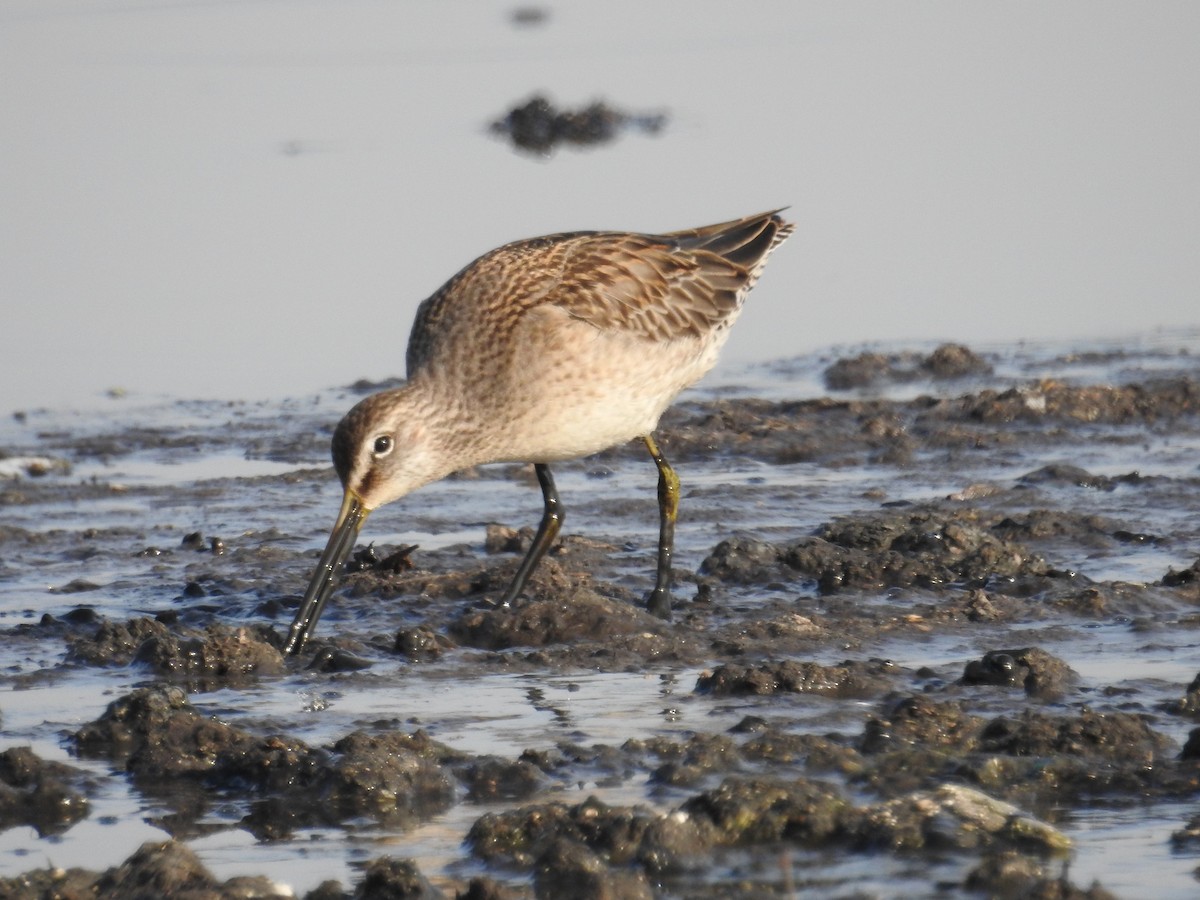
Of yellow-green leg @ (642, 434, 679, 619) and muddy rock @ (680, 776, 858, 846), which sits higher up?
yellow-green leg @ (642, 434, 679, 619)

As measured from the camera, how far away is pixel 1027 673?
251 inches

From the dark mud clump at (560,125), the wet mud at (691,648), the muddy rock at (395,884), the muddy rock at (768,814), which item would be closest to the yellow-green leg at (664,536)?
the wet mud at (691,648)

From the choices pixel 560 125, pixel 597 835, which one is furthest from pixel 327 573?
pixel 560 125

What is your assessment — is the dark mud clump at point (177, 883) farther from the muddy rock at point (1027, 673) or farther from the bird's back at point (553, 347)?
the bird's back at point (553, 347)

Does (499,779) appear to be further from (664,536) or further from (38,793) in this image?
(664,536)

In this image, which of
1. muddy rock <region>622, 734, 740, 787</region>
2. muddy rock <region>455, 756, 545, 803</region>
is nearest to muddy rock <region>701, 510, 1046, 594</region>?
muddy rock <region>622, 734, 740, 787</region>

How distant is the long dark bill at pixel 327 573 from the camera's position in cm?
722

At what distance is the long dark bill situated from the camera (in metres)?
7.22

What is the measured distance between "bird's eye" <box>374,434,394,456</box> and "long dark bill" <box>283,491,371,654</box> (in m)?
0.18

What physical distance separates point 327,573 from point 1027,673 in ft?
8.23

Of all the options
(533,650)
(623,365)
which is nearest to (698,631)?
(533,650)

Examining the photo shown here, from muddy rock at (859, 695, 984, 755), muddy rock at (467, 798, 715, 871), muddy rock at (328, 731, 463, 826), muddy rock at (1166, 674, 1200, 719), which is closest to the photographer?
muddy rock at (467, 798, 715, 871)

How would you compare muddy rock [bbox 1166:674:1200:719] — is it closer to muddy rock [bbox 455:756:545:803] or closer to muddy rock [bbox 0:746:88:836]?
muddy rock [bbox 455:756:545:803]

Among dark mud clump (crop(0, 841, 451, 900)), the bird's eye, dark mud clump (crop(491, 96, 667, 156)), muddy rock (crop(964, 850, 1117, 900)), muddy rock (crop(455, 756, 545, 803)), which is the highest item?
dark mud clump (crop(491, 96, 667, 156))
